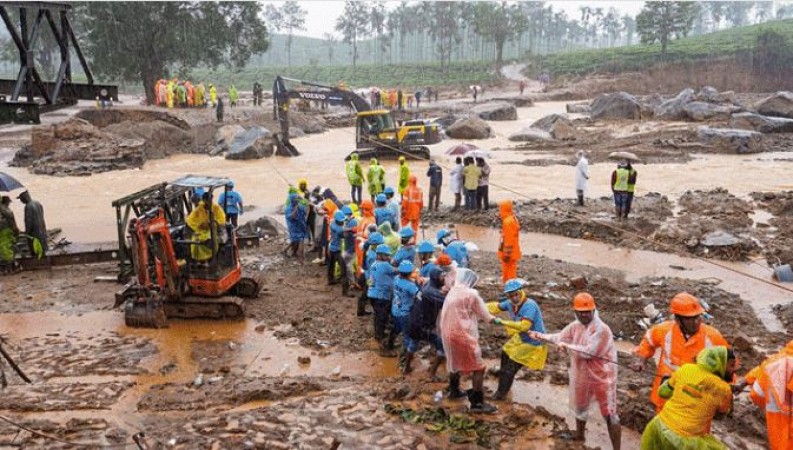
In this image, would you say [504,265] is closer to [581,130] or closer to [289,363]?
[289,363]

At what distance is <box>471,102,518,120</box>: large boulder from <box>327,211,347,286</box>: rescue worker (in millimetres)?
32897

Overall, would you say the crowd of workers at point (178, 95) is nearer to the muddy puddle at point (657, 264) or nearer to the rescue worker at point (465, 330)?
the muddy puddle at point (657, 264)

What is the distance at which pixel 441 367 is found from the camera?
7.77 meters

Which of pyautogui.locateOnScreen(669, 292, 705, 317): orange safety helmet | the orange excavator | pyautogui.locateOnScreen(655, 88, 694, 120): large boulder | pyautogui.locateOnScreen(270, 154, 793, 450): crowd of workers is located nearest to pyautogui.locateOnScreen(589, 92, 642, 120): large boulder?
pyautogui.locateOnScreen(655, 88, 694, 120): large boulder

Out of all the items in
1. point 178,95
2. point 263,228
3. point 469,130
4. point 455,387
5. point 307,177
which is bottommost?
point 455,387

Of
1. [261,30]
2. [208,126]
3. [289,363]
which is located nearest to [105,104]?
[208,126]

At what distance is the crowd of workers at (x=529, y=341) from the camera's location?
432 cm

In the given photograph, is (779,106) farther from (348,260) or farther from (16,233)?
(16,233)

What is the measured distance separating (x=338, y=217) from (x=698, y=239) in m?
7.88

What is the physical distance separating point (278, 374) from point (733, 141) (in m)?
25.1

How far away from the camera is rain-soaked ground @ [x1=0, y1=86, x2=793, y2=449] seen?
612 cm

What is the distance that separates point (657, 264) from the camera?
12641 millimetres

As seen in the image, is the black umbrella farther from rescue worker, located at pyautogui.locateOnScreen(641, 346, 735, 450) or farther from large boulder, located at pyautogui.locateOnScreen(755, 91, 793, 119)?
large boulder, located at pyautogui.locateOnScreen(755, 91, 793, 119)

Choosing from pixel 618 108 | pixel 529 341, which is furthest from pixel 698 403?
pixel 618 108
